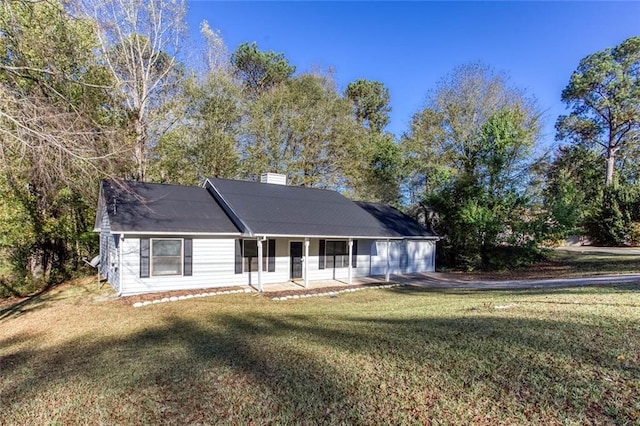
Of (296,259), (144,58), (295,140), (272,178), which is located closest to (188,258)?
(296,259)

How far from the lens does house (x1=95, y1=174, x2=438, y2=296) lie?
11234 mm

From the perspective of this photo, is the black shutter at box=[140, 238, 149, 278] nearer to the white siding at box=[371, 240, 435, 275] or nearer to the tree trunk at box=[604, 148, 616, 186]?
the white siding at box=[371, 240, 435, 275]

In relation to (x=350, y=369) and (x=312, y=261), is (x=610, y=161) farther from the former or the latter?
(x=350, y=369)

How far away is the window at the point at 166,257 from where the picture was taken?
11.3 metres

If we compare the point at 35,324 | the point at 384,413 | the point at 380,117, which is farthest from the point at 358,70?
the point at 384,413

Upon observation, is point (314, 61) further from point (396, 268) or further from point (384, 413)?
point (384, 413)

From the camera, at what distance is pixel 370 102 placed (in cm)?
3075

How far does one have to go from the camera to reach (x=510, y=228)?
18.0 metres

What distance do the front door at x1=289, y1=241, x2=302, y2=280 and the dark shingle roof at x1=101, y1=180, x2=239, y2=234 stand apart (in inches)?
104

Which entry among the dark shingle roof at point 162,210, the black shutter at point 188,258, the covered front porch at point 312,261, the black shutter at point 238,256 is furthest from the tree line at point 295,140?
the covered front porch at point 312,261

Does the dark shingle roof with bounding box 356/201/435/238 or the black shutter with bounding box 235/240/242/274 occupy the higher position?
the dark shingle roof with bounding box 356/201/435/238

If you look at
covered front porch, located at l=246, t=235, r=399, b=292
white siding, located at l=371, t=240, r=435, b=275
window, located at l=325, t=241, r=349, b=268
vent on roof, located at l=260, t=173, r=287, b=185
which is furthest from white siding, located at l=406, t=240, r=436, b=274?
vent on roof, located at l=260, t=173, r=287, b=185

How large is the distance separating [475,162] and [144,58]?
18.2 m

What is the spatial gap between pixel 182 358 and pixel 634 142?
37.6 metres
